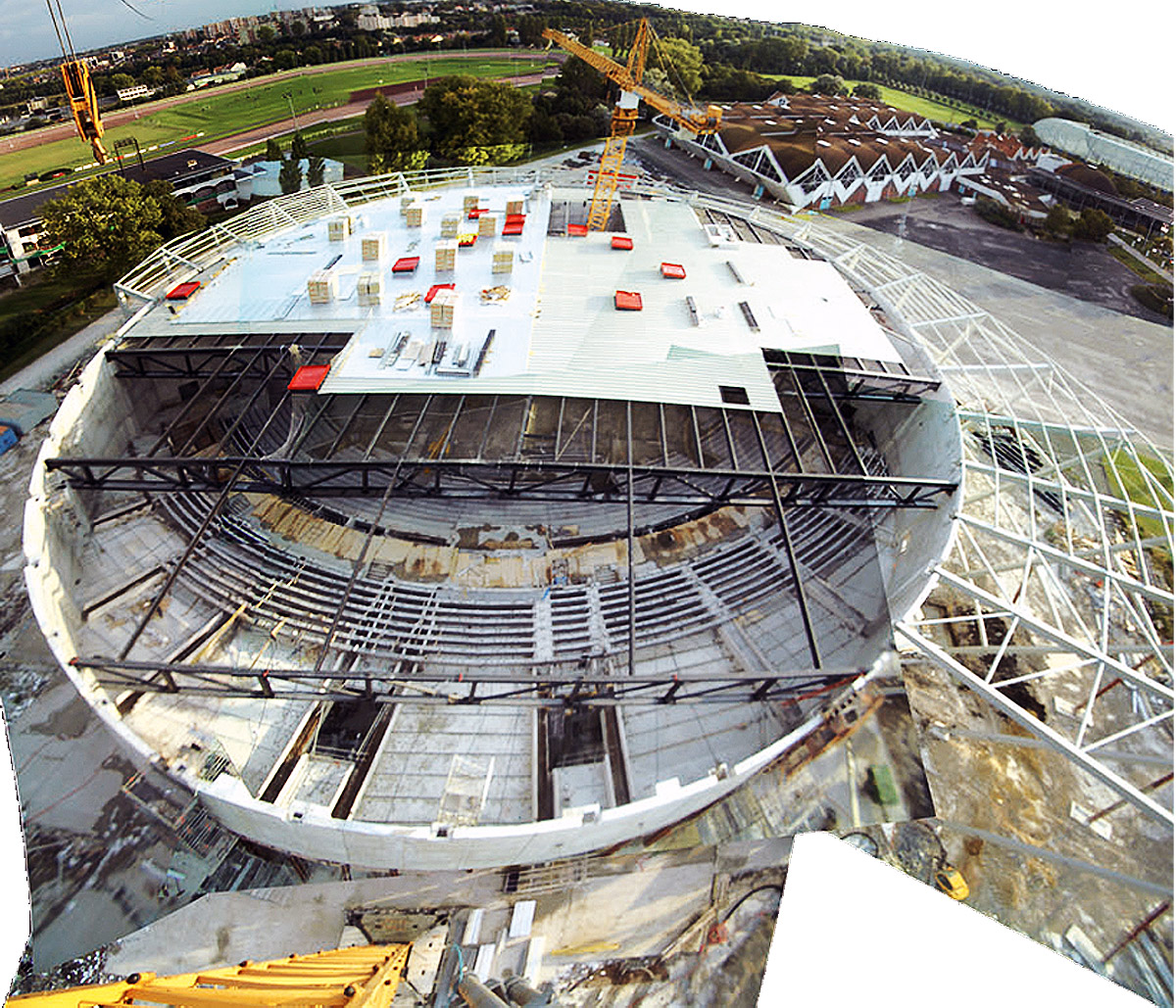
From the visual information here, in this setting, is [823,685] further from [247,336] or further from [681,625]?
[247,336]

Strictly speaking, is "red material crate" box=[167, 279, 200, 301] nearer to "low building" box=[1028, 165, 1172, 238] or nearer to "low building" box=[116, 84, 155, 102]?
"low building" box=[116, 84, 155, 102]

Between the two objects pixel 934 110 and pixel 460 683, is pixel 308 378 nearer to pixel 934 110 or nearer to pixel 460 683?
pixel 460 683

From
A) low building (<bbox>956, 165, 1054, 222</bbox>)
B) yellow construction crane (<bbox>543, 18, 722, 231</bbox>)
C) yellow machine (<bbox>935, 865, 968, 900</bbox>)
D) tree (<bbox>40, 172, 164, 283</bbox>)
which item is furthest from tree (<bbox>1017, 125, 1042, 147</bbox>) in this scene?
tree (<bbox>40, 172, 164, 283</bbox>)

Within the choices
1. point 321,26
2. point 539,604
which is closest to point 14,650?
point 539,604

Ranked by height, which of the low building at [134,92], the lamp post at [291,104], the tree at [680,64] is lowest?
the lamp post at [291,104]

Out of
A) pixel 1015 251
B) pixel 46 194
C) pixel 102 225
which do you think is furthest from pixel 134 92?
pixel 1015 251

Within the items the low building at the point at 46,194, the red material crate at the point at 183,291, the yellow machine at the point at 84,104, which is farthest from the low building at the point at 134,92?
the red material crate at the point at 183,291

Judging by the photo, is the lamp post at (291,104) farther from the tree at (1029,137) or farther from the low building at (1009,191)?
the tree at (1029,137)
